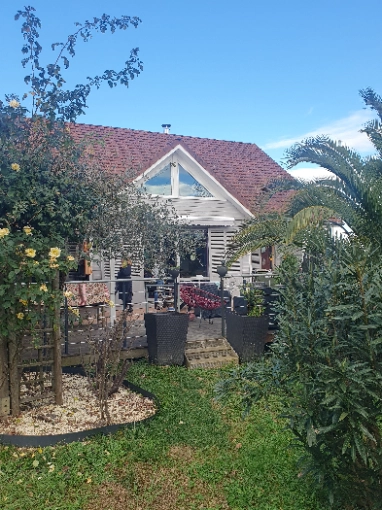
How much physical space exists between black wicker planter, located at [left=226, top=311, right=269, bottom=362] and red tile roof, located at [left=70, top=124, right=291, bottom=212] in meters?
7.12

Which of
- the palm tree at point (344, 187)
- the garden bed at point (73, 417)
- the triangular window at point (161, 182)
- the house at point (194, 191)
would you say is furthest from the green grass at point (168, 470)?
the triangular window at point (161, 182)

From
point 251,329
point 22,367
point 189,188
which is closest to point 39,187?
point 22,367

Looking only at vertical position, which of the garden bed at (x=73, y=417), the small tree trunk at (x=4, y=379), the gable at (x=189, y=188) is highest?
the gable at (x=189, y=188)

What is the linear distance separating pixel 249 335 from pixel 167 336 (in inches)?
62.1

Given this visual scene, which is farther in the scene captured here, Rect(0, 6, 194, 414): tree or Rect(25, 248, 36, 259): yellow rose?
Rect(0, 6, 194, 414): tree

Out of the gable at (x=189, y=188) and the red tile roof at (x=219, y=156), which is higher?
the red tile roof at (x=219, y=156)

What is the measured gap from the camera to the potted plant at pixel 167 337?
762 cm

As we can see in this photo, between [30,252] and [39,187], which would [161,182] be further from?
[30,252]

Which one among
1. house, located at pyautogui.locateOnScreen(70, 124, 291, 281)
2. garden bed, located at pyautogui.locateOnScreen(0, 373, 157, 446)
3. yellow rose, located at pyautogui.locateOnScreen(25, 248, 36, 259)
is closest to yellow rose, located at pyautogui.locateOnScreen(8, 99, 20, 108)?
yellow rose, located at pyautogui.locateOnScreen(25, 248, 36, 259)

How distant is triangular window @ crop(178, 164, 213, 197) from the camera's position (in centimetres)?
1509

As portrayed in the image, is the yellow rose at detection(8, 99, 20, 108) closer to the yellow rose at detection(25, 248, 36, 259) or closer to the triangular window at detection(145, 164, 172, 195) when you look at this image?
the yellow rose at detection(25, 248, 36, 259)

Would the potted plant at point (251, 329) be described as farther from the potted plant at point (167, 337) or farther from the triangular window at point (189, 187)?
the triangular window at point (189, 187)

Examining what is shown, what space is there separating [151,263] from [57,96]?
3342 millimetres

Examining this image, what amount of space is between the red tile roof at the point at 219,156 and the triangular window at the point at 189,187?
57cm
